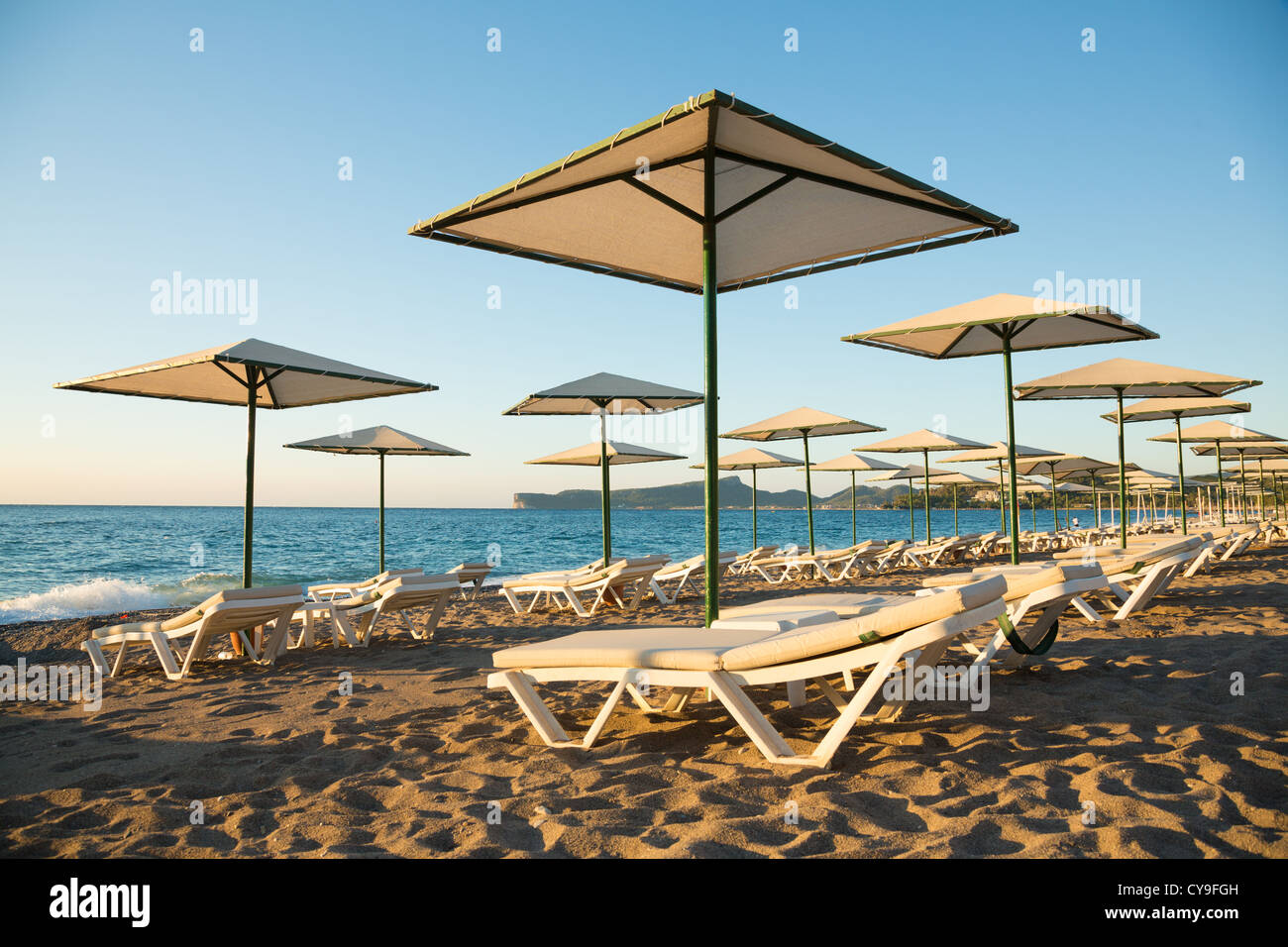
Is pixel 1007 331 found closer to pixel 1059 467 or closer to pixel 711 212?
pixel 711 212

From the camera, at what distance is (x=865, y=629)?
283 centimetres

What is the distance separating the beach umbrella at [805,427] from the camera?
11.1 m

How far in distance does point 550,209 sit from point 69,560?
3091 cm

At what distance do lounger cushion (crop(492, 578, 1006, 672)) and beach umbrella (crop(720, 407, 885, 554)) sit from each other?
7.38m

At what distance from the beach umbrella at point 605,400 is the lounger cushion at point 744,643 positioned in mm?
4611

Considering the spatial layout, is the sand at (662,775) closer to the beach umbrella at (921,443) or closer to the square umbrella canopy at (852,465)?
the beach umbrella at (921,443)

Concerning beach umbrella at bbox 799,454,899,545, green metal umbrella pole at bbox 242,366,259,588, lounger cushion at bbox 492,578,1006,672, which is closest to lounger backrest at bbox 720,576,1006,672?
lounger cushion at bbox 492,578,1006,672

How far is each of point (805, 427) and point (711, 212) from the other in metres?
7.58

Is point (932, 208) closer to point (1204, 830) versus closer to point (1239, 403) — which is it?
point (1204, 830)

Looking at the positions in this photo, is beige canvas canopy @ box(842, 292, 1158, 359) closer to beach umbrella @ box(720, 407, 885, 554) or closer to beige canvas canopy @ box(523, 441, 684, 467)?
beach umbrella @ box(720, 407, 885, 554)

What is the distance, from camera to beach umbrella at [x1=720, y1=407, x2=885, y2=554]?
36.3 ft

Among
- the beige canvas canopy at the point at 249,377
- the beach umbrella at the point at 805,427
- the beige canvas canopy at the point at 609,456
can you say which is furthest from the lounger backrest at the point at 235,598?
the beach umbrella at the point at 805,427

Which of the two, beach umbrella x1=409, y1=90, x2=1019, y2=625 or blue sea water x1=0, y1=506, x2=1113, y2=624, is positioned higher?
beach umbrella x1=409, y1=90, x2=1019, y2=625
